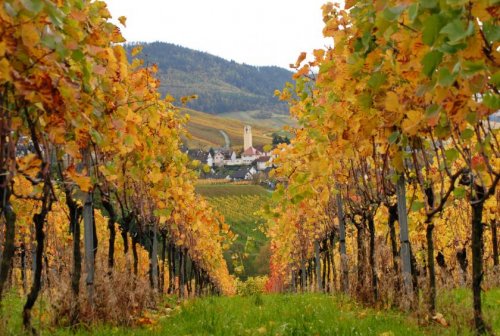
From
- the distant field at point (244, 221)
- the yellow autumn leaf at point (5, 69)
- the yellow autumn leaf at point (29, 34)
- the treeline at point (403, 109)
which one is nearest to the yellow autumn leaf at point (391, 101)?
the treeline at point (403, 109)

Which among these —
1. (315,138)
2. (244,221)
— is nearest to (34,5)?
(315,138)

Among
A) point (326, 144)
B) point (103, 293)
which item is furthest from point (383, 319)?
point (103, 293)

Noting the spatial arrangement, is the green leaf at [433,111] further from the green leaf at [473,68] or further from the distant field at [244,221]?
the distant field at [244,221]

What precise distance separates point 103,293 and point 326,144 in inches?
171

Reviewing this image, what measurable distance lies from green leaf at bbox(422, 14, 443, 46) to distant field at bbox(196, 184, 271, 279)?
50.5m

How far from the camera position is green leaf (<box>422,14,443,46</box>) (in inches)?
80.6

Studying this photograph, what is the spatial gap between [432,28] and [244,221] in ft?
275

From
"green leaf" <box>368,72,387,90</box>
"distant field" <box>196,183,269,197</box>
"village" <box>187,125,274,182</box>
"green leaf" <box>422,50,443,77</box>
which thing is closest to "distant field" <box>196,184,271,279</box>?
"distant field" <box>196,183,269,197</box>

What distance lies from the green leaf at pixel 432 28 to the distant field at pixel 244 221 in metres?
50.5

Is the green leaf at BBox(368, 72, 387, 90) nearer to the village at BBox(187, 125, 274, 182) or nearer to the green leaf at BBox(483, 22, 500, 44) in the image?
the green leaf at BBox(483, 22, 500, 44)

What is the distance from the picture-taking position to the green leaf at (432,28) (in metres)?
2.05

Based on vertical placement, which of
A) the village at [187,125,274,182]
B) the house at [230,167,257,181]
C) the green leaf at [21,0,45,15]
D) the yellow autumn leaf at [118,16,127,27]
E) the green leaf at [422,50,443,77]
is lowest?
the green leaf at [422,50,443,77]

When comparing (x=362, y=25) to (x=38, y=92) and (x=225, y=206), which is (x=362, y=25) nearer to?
(x=38, y=92)

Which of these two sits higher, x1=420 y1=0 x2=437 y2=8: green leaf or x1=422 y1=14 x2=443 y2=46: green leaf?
x1=420 y1=0 x2=437 y2=8: green leaf
